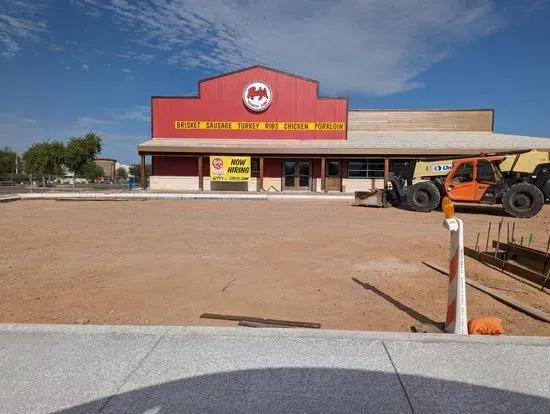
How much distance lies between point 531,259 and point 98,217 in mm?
12462

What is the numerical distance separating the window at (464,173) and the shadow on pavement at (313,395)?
14.0 m

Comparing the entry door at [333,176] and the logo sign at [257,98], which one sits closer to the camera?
the entry door at [333,176]

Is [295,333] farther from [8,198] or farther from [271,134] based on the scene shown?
[271,134]

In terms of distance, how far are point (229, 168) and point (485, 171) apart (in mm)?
16648

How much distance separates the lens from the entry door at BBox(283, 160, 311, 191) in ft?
93.0

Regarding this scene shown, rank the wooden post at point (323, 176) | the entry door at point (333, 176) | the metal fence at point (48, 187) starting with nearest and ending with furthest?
the wooden post at point (323, 176) → the entry door at point (333, 176) → the metal fence at point (48, 187)

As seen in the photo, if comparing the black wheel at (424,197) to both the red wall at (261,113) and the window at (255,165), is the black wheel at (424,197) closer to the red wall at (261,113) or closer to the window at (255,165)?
the red wall at (261,113)

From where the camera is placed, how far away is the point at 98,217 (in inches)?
523

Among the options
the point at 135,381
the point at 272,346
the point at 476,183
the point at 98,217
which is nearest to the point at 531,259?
the point at 272,346

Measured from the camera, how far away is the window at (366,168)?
27812 mm

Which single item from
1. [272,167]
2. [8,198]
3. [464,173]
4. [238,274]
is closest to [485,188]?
[464,173]

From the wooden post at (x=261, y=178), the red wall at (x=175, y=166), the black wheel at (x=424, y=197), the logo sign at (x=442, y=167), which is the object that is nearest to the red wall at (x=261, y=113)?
the red wall at (x=175, y=166)

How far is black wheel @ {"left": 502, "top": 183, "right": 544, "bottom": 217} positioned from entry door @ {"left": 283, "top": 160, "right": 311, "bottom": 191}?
15.7 m

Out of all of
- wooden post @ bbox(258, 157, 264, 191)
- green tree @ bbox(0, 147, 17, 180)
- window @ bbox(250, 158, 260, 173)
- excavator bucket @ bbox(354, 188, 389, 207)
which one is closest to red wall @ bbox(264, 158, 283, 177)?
window @ bbox(250, 158, 260, 173)
